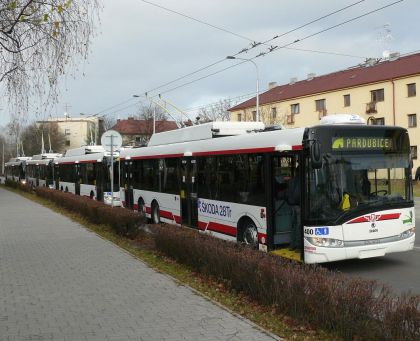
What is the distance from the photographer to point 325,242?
845cm

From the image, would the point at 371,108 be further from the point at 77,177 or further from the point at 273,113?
the point at 77,177

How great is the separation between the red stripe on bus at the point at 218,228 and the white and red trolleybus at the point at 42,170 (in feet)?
93.3

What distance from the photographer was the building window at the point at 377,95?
4575cm

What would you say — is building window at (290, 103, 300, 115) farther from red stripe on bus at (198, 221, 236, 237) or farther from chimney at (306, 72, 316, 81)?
red stripe on bus at (198, 221, 236, 237)

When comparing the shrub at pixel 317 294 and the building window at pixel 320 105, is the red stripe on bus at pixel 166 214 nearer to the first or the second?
the shrub at pixel 317 294

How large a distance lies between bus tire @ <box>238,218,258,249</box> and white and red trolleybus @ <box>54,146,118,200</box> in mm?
15095

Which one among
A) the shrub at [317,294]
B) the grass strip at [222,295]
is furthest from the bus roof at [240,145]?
the grass strip at [222,295]

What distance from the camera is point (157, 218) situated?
1658 centimetres

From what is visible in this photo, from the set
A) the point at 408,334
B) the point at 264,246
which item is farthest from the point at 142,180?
the point at 408,334

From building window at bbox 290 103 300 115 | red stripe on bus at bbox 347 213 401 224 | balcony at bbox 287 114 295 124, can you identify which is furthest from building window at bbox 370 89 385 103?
red stripe on bus at bbox 347 213 401 224

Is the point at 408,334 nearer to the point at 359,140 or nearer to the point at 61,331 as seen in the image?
the point at 61,331

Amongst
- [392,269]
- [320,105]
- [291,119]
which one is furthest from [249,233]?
[291,119]

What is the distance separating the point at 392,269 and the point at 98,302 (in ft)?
17.8

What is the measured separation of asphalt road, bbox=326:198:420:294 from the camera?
26.8 ft
